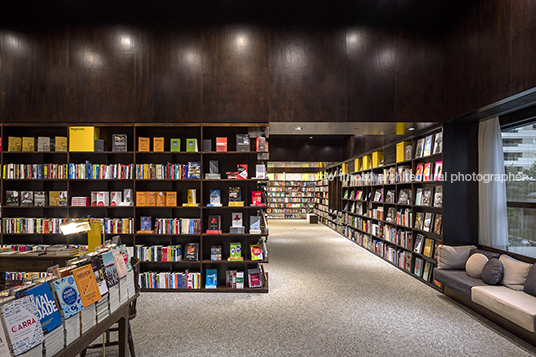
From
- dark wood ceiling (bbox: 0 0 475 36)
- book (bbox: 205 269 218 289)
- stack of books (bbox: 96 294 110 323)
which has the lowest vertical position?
book (bbox: 205 269 218 289)

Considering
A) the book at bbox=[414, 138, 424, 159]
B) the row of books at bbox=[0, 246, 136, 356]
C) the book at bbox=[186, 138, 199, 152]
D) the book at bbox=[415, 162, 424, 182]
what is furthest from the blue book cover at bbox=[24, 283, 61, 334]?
the book at bbox=[414, 138, 424, 159]

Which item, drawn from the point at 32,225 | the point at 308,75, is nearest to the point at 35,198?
the point at 32,225

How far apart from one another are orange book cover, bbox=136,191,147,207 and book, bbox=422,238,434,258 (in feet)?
16.0

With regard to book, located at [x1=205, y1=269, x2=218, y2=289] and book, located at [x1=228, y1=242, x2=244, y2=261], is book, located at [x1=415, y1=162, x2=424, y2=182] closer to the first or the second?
book, located at [x1=228, y1=242, x2=244, y2=261]

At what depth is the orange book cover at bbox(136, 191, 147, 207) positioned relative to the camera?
17.2 ft

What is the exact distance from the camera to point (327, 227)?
14250 millimetres

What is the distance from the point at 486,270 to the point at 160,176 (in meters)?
4.89

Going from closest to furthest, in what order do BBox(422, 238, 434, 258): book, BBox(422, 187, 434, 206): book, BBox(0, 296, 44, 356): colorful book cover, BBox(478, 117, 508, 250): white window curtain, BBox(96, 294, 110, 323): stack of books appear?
BBox(0, 296, 44, 356): colorful book cover, BBox(96, 294, 110, 323): stack of books, BBox(478, 117, 508, 250): white window curtain, BBox(422, 238, 434, 258): book, BBox(422, 187, 434, 206): book

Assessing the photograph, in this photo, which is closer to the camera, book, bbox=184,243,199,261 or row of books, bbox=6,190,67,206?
book, bbox=184,243,199,261

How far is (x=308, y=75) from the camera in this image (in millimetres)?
5129

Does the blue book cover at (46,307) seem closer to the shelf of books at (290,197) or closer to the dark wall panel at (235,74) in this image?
the dark wall panel at (235,74)

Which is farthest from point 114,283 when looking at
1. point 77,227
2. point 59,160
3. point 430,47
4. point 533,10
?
point 430,47

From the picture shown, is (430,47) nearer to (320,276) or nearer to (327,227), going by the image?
(320,276)

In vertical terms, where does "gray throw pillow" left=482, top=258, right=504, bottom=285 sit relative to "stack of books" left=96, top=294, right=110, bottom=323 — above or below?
below
